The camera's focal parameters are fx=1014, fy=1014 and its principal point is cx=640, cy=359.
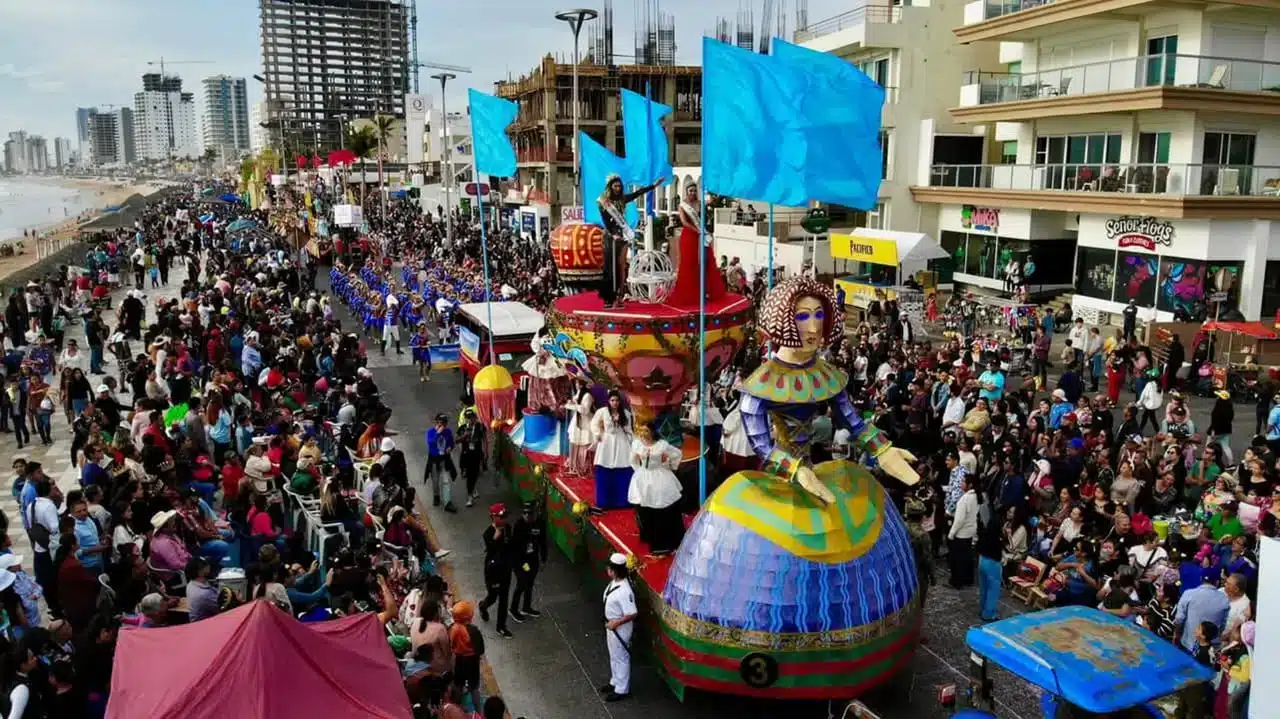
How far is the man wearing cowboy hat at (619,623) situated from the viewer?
898 cm

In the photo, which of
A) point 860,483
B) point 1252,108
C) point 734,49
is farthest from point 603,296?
point 1252,108

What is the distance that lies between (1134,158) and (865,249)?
7009 mm

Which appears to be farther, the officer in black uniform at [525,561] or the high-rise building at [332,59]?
the high-rise building at [332,59]

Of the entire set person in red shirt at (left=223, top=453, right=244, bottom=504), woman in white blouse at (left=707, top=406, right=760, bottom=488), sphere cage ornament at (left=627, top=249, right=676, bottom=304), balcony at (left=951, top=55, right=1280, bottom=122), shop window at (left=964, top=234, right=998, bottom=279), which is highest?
balcony at (left=951, top=55, right=1280, bottom=122)

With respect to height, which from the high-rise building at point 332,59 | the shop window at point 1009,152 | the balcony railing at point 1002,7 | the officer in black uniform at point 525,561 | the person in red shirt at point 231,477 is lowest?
the officer in black uniform at point 525,561

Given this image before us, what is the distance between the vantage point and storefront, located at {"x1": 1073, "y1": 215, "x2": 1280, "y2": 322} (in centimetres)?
2302

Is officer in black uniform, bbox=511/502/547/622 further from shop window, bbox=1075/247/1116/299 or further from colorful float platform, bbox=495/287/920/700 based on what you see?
shop window, bbox=1075/247/1116/299

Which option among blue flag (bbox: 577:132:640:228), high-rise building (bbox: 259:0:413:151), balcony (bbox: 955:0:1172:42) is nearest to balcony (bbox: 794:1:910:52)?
balcony (bbox: 955:0:1172:42)

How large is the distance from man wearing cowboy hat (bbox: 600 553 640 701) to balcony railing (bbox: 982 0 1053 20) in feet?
82.7

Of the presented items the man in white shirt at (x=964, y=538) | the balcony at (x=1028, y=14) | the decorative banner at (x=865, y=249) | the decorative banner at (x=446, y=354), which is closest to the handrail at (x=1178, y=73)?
the balcony at (x=1028, y=14)

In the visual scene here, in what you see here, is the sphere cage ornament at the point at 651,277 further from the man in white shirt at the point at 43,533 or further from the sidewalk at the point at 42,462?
the sidewalk at the point at 42,462

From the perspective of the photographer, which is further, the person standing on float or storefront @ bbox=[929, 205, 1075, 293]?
storefront @ bbox=[929, 205, 1075, 293]

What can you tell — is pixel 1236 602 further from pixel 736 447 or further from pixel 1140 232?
pixel 1140 232

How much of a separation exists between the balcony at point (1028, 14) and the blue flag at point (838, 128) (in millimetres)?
18870
